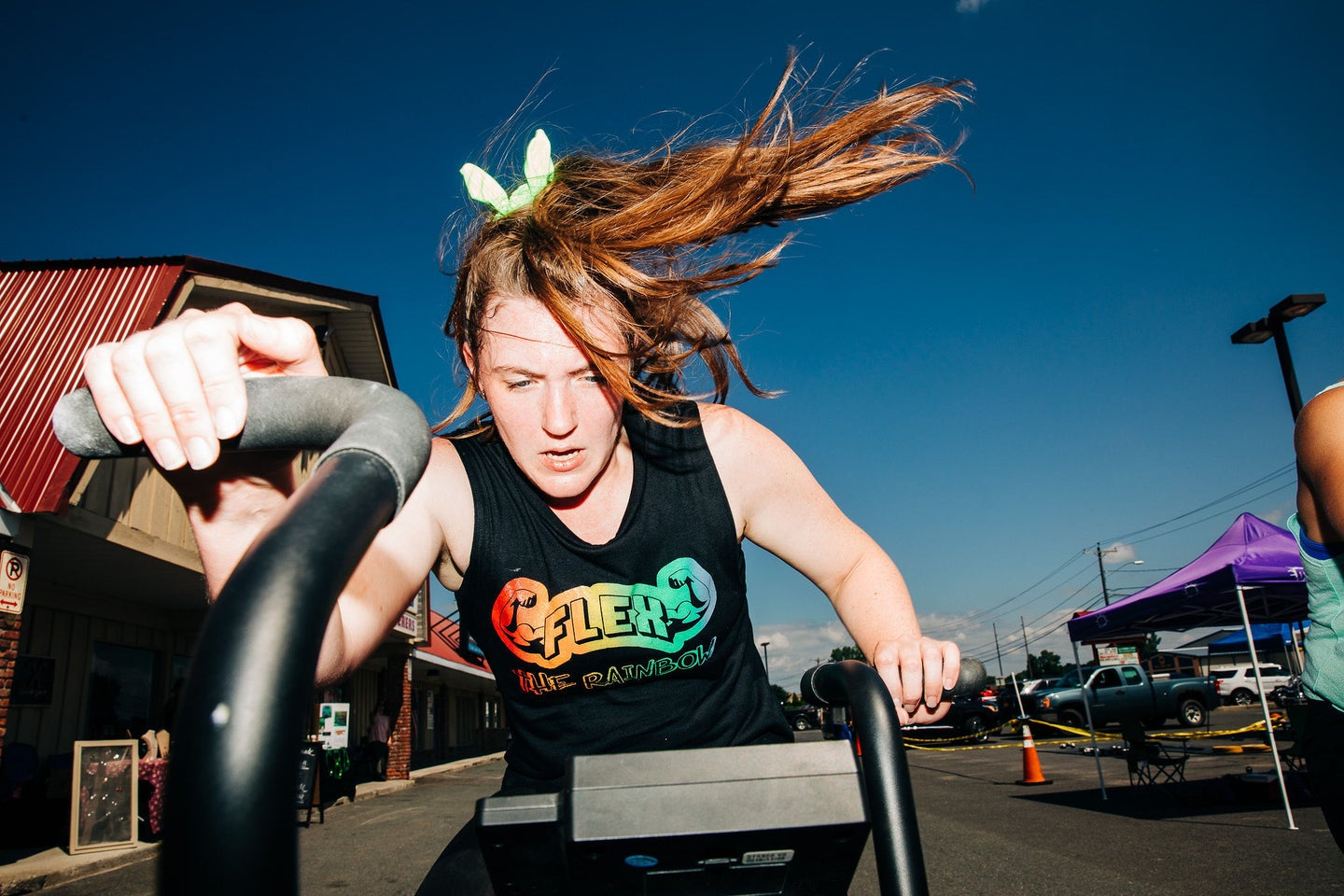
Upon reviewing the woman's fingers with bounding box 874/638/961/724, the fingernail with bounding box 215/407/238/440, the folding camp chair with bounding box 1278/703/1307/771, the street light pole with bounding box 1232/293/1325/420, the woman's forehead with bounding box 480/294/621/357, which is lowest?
the folding camp chair with bounding box 1278/703/1307/771

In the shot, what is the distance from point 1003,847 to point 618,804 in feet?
24.9

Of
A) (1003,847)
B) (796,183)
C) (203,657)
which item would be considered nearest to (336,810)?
(1003,847)

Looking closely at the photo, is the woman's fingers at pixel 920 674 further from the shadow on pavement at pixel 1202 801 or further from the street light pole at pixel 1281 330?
the street light pole at pixel 1281 330

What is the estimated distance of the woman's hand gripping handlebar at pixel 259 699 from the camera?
1.44ft

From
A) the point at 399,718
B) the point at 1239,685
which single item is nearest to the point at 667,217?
the point at 399,718

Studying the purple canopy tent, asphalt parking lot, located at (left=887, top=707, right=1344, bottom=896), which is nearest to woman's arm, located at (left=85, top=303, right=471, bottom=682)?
asphalt parking lot, located at (left=887, top=707, right=1344, bottom=896)

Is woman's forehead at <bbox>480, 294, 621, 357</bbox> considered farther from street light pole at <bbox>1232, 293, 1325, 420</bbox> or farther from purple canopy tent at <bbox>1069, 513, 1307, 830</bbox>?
street light pole at <bbox>1232, 293, 1325, 420</bbox>

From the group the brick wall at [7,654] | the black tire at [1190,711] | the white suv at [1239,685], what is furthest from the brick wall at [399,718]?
the white suv at [1239,685]

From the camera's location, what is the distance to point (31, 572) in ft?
32.1

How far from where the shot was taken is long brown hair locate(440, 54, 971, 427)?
196 cm

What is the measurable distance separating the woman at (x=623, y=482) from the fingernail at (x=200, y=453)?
74 centimetres

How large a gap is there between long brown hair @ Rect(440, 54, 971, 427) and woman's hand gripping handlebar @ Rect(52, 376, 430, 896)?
1.34m

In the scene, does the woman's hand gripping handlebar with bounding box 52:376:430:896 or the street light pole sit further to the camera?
the street light pole

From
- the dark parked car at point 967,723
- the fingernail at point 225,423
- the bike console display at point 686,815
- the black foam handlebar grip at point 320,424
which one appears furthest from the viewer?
the dark parked car at point 967,723
